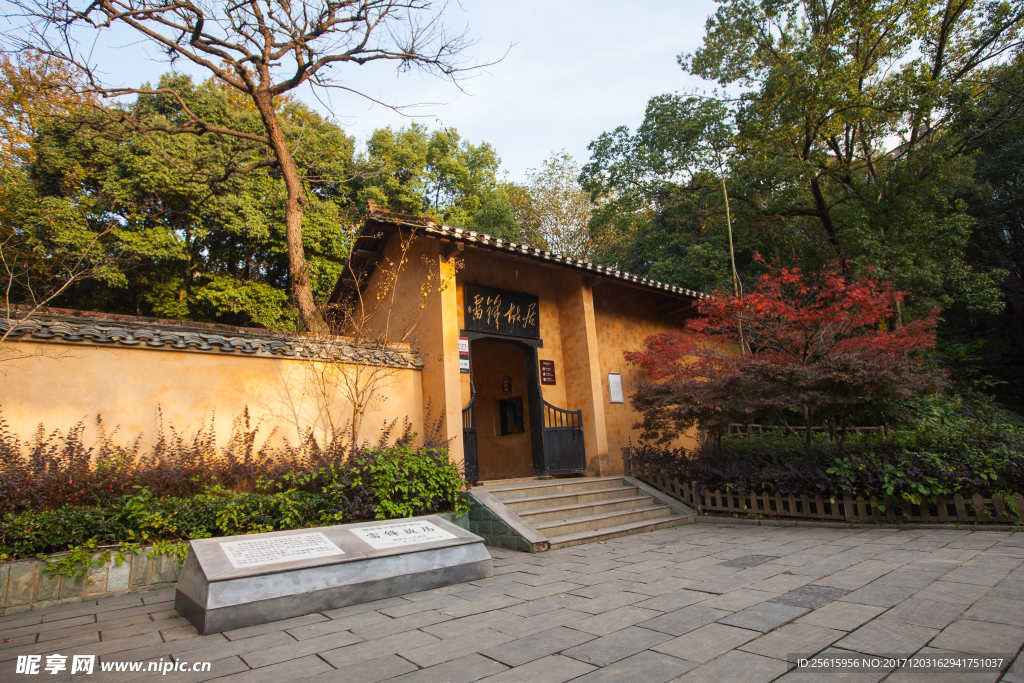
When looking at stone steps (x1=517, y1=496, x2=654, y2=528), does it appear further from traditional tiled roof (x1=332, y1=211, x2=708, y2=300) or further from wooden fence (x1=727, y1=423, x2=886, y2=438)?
traditional tiled roof (x1=332, y1=211, x2=708, y2=300)

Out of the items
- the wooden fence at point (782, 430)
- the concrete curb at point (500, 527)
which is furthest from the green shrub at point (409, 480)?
the wooden fence at point (782, 430)

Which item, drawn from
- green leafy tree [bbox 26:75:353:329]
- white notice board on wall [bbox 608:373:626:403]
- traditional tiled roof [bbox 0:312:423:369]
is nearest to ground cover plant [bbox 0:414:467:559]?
traditional tiled roof [bbox 0:312:423:369]

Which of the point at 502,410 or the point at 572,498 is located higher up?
the point at 502,410

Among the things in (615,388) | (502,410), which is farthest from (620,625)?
(502,410)

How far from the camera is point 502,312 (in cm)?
895

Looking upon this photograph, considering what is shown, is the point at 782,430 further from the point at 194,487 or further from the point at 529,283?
the point at 194,487

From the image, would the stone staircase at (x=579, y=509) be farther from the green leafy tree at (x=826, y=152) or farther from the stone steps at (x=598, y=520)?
the green leafy tree at (x=826, y=152)

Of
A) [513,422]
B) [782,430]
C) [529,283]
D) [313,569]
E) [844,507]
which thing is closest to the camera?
[313,569]

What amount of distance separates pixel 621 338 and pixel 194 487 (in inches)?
297

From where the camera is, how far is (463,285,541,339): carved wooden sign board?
28.3 ft

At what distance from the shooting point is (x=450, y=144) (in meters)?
19.0

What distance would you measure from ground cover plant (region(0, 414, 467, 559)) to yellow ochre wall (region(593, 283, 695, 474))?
12.9 feet

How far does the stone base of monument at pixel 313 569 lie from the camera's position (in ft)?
10.5

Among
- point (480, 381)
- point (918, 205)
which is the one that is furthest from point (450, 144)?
point (918, 205)
